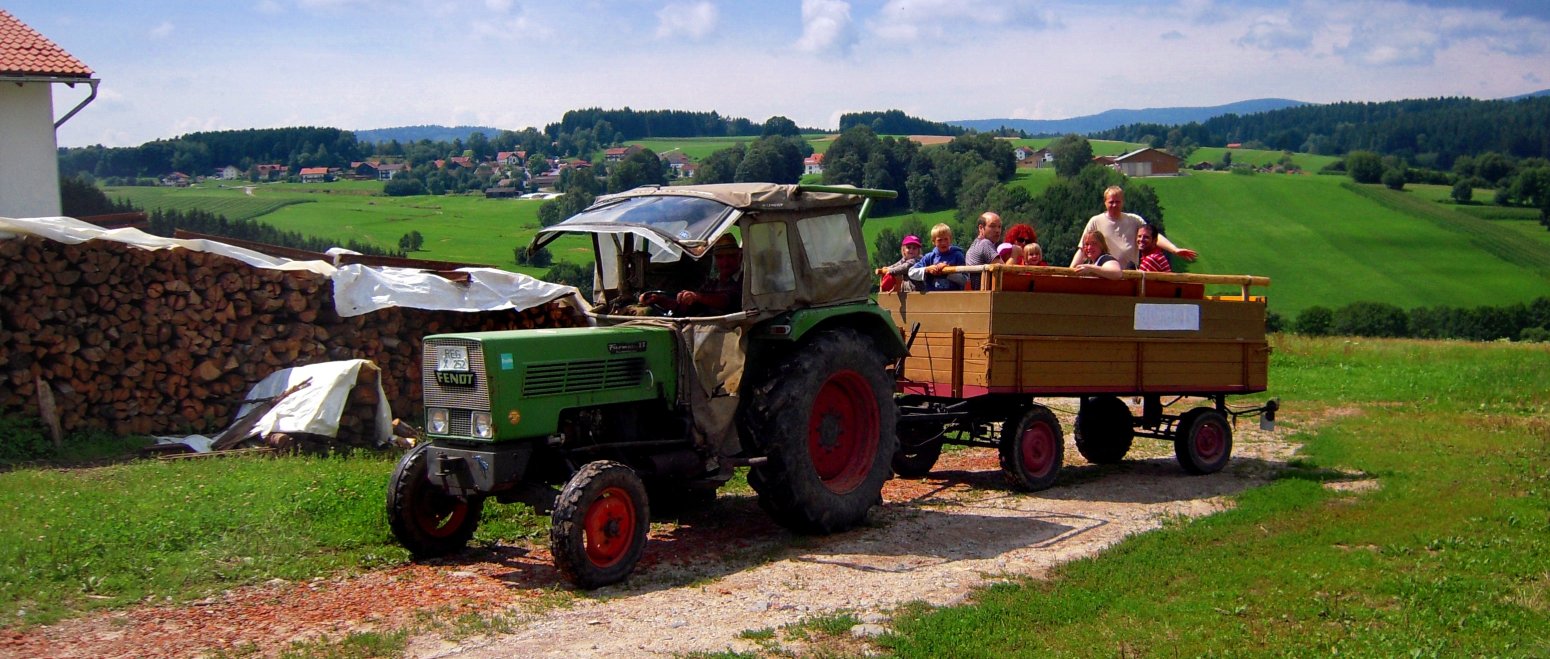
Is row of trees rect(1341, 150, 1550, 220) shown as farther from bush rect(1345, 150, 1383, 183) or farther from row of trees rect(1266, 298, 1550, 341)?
row of trees rect(1266, 298, 1550, 341)

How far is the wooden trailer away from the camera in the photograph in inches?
399

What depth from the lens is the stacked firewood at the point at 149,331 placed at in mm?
11469

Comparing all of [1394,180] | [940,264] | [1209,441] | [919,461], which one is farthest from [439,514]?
[1394,180]

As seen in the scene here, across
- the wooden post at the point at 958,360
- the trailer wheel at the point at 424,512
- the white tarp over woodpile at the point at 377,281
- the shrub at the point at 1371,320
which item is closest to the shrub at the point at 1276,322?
the shrub at the point at 1371,320

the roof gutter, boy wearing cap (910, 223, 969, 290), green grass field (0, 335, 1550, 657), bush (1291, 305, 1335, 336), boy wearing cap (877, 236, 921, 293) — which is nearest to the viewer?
green grass field (0, 335, 1550, 657)

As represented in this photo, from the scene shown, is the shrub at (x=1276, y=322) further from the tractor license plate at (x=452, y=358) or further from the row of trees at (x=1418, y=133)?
the row of trees at (x=1418, y=133)

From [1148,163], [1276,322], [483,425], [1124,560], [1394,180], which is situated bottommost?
[1276,322]

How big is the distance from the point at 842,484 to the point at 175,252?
765cm

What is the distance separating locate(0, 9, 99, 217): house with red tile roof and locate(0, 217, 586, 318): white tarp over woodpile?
16.8ft


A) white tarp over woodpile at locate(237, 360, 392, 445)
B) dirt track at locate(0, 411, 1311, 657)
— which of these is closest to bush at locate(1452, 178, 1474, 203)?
dirt track at locate(0, 411, 1311, 657)

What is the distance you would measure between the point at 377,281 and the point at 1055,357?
743 cm

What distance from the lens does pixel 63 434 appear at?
11.6m

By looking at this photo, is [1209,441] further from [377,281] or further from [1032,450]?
[377,281]

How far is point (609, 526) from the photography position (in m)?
7.02
